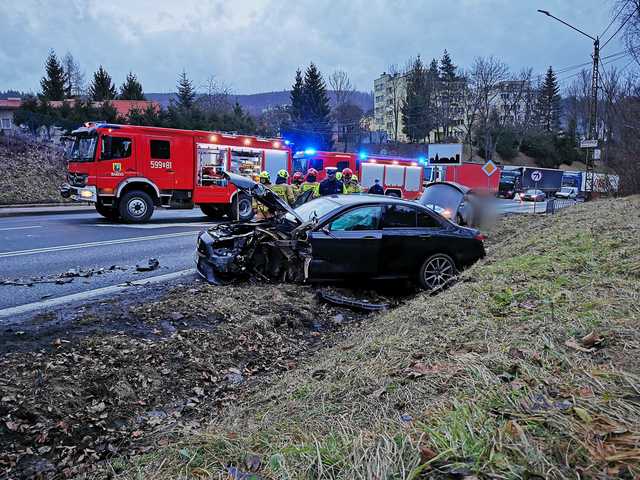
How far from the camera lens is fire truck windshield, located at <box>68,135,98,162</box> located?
572 inches

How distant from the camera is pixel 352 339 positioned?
4906 mm

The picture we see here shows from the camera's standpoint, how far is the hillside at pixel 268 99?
75.1 m

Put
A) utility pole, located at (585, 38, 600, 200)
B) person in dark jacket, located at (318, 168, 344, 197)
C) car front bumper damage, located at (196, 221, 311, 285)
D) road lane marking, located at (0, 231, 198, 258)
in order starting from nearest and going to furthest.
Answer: car front bumper damage, located at (196, 221, 311, 285) < road lane marking, located at (0, 231, 198, 258) < person in dark jacket, located at (318, 168, 344, 197) < utility pole, located at (585, 38, 600, 200)

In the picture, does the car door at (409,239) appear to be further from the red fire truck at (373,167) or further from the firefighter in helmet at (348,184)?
the red fire truck at (373,167)

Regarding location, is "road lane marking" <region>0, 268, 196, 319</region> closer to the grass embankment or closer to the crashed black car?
the crashed black car

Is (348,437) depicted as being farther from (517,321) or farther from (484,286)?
(484,286)

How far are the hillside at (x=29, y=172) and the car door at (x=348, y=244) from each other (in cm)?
1836

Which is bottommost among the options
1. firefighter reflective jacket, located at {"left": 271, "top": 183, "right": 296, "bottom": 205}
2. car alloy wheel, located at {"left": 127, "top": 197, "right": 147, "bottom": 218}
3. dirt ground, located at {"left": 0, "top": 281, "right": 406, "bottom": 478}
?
dirt ground, located at {"left": 0, "top": 281, "right": 406, "bottom": 478}

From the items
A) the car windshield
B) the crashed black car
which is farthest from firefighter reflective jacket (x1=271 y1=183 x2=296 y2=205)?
the crashed black car

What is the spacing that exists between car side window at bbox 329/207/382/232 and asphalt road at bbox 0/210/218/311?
2.88 meters

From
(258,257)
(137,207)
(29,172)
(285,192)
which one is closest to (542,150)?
(29,172)

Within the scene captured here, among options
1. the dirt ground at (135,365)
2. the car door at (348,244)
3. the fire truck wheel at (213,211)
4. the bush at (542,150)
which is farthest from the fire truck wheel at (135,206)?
the bush at (542,150)

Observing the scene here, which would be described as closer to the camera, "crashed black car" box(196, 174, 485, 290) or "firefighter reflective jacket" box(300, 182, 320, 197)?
"crashed black car" box(196, 174, 485, 290)

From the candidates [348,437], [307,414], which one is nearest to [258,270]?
[307,414]
